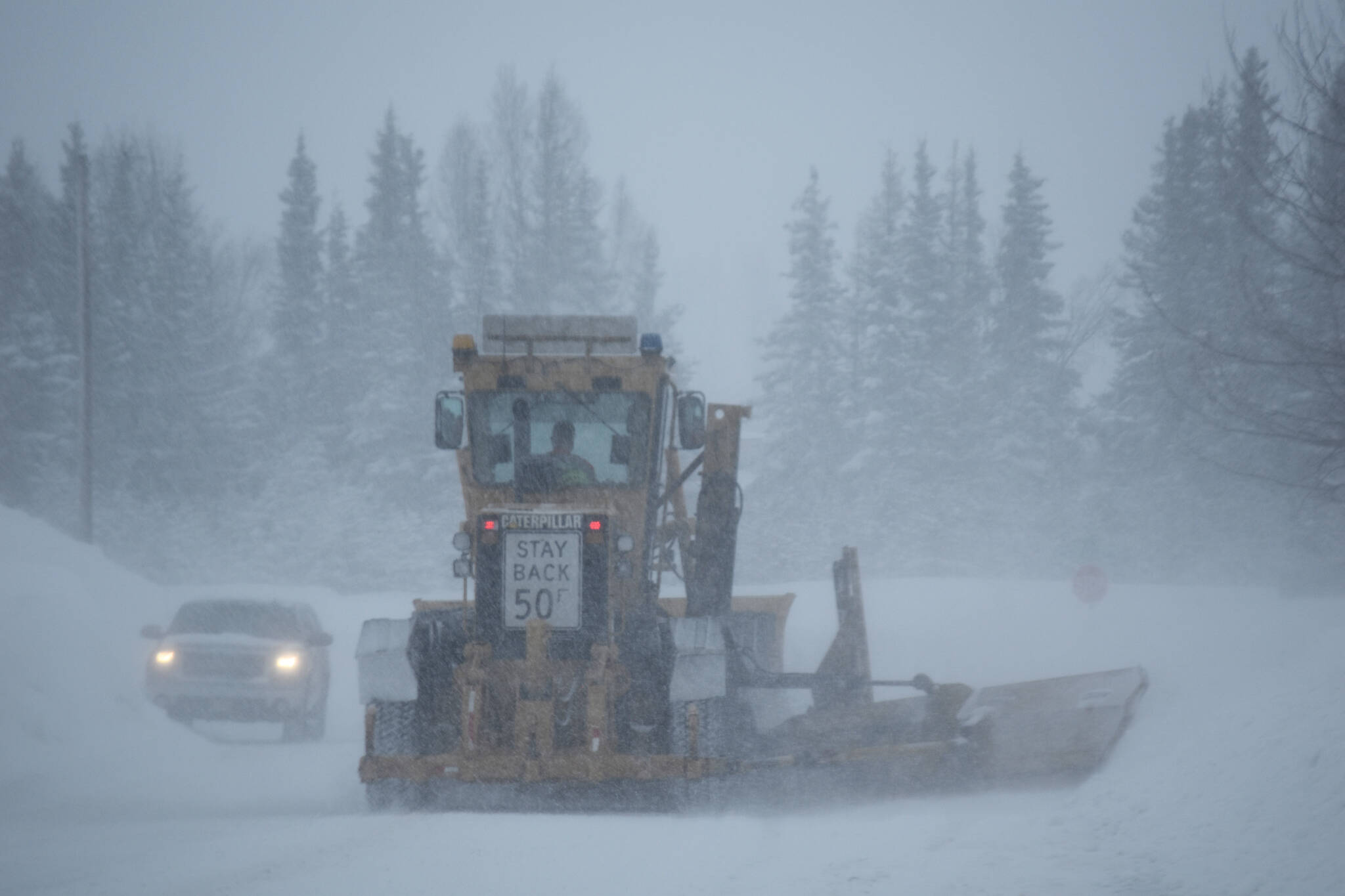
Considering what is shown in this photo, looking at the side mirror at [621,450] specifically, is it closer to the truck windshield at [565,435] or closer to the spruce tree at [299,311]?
the truck windshield at [565,435]

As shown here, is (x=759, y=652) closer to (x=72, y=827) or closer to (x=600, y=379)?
(x=600, y=379)

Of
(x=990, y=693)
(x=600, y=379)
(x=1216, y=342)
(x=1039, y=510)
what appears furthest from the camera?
(x=1039, y=510)

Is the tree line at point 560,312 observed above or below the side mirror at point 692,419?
above

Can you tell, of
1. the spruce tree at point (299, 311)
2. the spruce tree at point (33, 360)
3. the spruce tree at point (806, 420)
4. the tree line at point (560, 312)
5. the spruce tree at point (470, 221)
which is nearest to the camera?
the tree line at point (560, 312)

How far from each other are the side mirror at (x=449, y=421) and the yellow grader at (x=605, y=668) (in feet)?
0.06

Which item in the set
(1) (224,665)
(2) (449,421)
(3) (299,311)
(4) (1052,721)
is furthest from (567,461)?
(3) (299,311)

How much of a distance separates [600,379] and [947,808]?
425 cm

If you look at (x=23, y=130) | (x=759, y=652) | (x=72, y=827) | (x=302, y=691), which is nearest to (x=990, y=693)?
(x=759, y=652)

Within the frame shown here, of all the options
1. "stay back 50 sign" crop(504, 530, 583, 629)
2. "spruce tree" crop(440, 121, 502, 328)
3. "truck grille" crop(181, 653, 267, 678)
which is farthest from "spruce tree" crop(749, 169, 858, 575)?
"stay back 50 sign" crop(504, 530, 583, 629)

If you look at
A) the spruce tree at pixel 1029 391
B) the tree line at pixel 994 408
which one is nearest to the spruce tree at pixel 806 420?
the tree line at pixel 994 408

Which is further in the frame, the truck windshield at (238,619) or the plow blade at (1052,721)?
the truck windshield at (238,619)

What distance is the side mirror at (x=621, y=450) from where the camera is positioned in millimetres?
9531

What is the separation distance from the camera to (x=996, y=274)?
3991cm

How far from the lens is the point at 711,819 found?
8.02 meters
